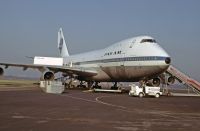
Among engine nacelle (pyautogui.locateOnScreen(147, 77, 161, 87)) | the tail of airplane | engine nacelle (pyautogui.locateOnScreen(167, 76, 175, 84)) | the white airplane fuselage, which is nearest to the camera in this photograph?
the white airplane fuselage

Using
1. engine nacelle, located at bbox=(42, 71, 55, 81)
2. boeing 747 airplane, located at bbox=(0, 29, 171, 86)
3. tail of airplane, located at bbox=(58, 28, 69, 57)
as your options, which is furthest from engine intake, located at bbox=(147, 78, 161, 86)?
tail of airplane, located at bbox=(58, 28, 69, 57)

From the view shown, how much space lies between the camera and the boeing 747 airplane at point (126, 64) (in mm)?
31562

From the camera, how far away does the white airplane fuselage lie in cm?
3139

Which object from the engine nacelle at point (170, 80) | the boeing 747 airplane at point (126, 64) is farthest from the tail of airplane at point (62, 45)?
the engine nacelle at point (170, 80)

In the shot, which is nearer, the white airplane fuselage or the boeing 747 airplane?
the white airplane fuselage

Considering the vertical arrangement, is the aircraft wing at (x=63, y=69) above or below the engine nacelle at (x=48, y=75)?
above

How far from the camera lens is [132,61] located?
1308 inches

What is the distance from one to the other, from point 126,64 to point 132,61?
3.08 feet

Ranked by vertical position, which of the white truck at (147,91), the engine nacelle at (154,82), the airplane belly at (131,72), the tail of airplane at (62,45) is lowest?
the white truck at (147,91)

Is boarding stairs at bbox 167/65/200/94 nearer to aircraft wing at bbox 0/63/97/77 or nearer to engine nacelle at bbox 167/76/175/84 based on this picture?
engine nacelle at bbox 167/76/175/84

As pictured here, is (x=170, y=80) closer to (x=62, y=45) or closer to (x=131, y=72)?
(x=131, y=72)

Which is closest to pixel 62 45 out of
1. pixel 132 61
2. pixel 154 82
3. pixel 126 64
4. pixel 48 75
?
pixel 48 75

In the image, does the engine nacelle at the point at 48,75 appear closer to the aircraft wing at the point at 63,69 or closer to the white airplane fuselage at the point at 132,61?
the aircraft wing at the point at 63,69

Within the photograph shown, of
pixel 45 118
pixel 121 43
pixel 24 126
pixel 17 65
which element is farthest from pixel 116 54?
pixel 24 126
